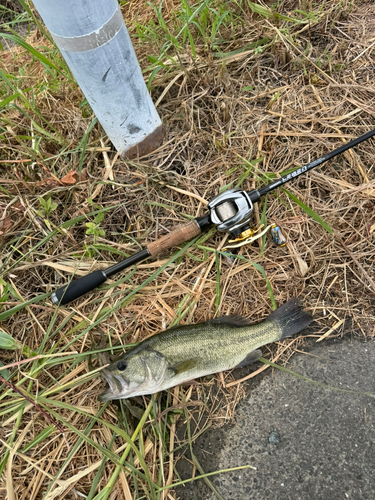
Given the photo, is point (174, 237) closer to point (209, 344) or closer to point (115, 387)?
point (209, 344)

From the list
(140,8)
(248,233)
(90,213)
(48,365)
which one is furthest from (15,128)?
(248,233)

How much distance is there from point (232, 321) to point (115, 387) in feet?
3.01

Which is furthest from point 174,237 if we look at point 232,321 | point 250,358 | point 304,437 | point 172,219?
point 304,437

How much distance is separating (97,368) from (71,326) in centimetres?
39

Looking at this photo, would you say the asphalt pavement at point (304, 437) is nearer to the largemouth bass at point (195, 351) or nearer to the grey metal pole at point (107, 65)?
the largemouth bass at point (195, 351)

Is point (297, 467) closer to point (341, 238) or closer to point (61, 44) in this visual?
point (341, 238)

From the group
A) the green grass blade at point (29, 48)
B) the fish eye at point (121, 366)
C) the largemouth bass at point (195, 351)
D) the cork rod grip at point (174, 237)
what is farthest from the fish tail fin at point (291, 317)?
the green grass blade at point (29, 48)

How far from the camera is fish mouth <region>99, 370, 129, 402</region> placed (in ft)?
7.02

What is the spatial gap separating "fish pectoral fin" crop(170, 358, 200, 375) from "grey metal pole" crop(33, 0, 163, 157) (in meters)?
1.70

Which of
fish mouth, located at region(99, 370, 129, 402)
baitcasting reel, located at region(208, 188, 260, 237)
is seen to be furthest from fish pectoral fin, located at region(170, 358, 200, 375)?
baitcasting reel, located at region(208, 188, 260, 237)

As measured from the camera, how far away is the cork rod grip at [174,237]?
246 cm

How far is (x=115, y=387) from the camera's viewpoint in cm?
214

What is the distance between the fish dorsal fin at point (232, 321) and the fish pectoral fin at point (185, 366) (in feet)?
Result: 0.98

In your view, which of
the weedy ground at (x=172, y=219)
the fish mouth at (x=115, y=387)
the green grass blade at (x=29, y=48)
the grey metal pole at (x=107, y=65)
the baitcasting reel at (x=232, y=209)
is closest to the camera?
the grey metal pole at (x=107, y=65)
